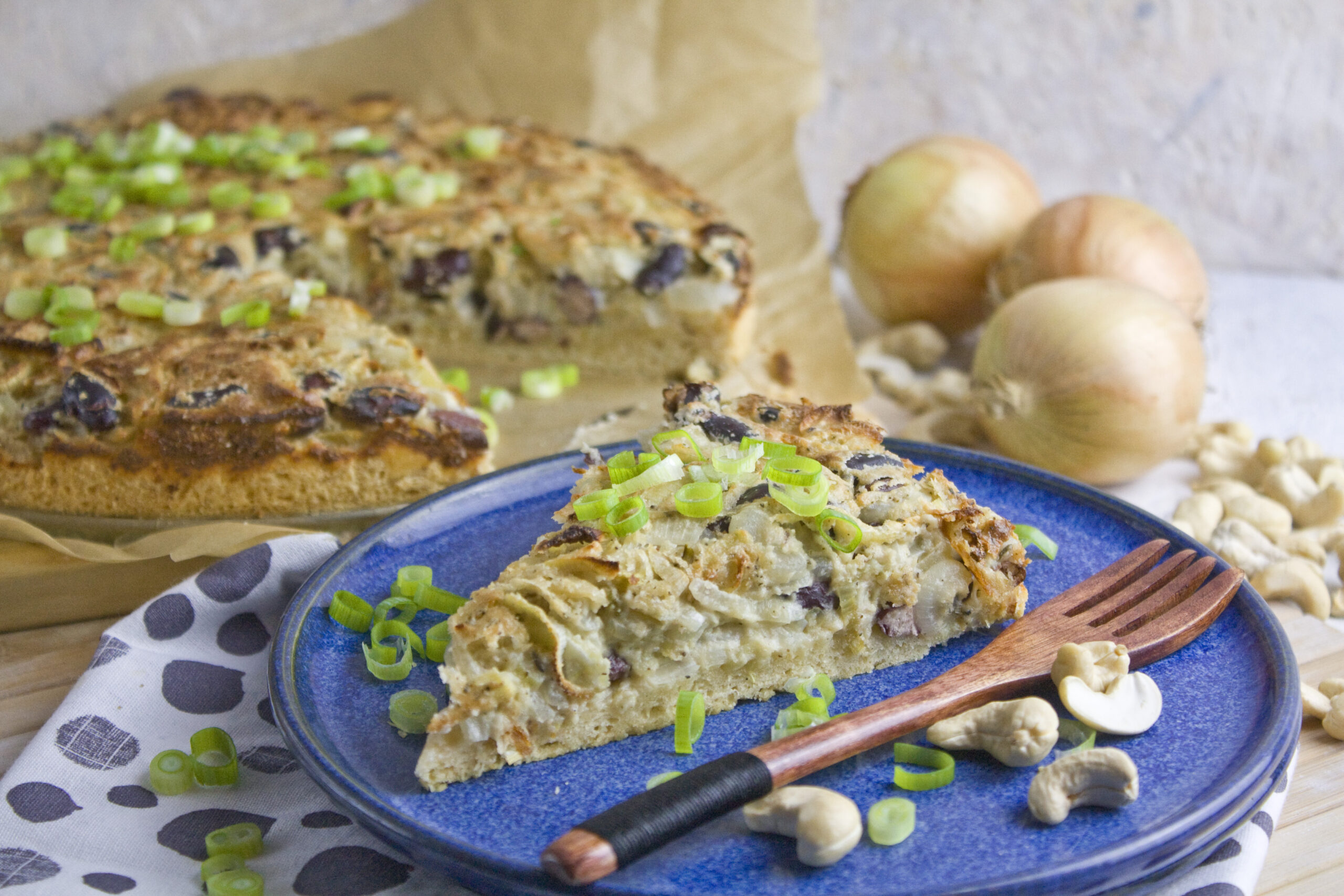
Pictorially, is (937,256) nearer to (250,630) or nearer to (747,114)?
(747,114)

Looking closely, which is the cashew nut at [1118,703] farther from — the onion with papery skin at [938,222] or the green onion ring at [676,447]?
the onion with papery skin at [938,222]

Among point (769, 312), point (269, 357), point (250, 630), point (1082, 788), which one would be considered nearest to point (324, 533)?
point (250, 630)

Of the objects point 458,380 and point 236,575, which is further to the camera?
point 458,380

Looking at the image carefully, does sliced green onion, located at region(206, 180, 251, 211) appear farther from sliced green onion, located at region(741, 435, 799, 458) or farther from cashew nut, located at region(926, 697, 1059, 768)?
cashew nut, located at region(926, 697, 1059, 768)

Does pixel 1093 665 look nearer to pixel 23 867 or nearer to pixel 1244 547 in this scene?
pixel 1244 547

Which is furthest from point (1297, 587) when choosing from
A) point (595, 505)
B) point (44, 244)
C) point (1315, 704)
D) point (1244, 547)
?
point (44, 244)

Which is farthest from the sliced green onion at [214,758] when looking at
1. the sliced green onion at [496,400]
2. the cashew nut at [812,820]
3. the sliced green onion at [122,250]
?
the sliced green onion at [122,250]
